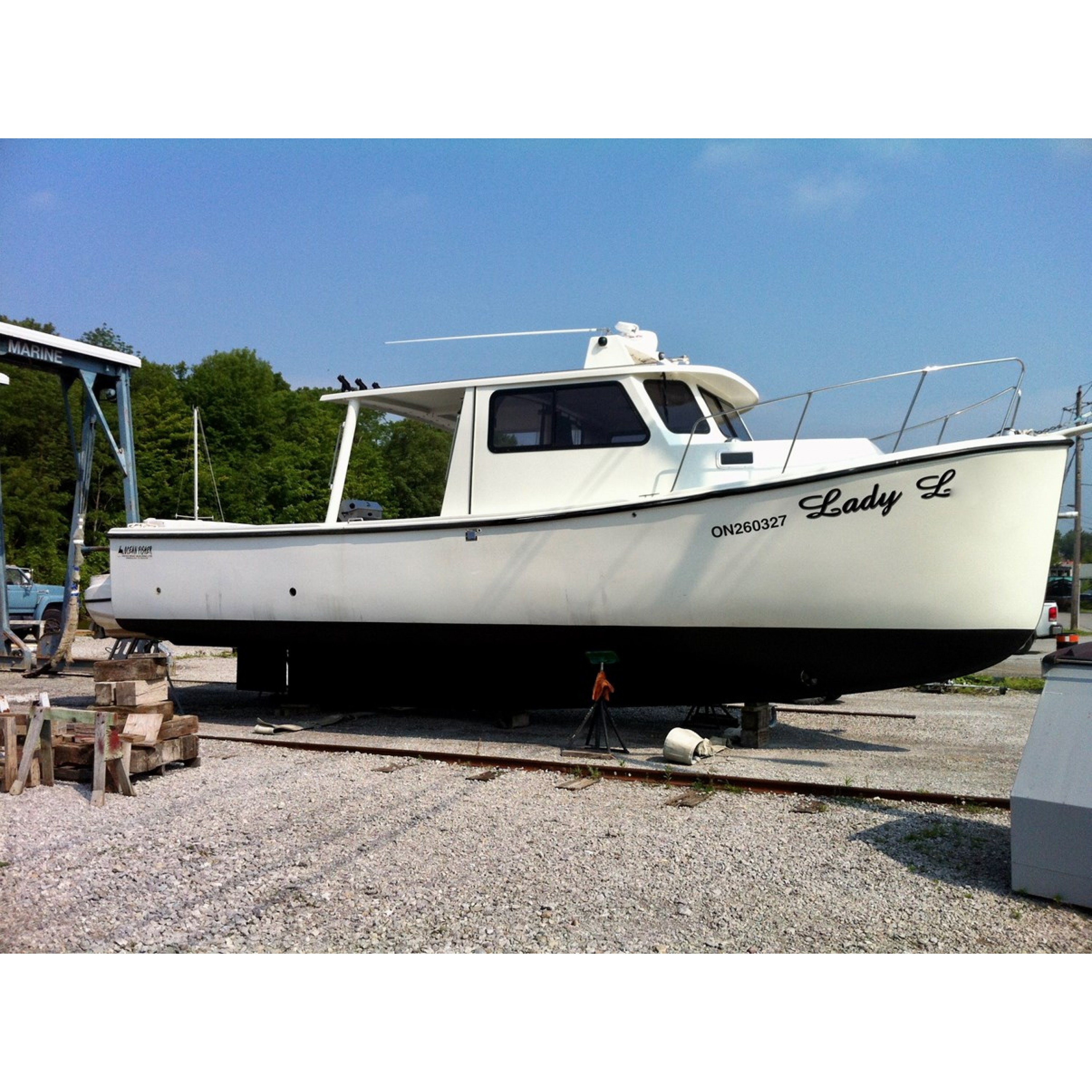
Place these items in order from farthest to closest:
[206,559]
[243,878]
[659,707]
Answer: [659,707] < [206,559] < [243,878]

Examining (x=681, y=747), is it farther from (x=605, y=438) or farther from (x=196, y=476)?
(x=196, y=476)

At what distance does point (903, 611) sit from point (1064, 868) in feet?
10.4

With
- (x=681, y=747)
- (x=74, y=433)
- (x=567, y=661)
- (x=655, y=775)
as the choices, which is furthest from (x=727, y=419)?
(x=74, y=433)

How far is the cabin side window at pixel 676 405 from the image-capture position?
27.1 feet

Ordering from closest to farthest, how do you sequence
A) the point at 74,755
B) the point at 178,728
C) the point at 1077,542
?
the point at 74,755, the point at 178,728, the point at 1077,542

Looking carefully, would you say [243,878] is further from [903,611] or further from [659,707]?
[659,707]

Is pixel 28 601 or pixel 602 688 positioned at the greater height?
pixel 28 601

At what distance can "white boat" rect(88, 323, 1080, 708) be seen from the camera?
23.0 ft

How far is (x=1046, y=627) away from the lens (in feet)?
34.8

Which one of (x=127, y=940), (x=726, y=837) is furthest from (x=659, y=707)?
(x=127, y=940)

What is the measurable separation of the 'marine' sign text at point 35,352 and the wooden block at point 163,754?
7.27 meters

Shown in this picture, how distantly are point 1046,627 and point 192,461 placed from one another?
34163 millimetres

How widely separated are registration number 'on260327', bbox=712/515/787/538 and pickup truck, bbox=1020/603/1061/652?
2.01m

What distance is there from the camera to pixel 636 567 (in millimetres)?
7773
